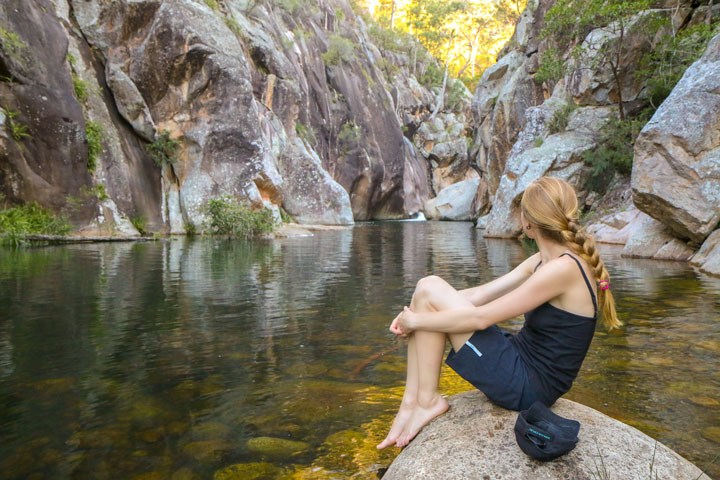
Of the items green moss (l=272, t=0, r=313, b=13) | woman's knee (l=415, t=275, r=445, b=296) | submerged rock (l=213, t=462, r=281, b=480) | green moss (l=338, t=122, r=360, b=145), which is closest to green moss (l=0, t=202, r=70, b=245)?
submerged rock (l=213, t=462, r=281, b=480)

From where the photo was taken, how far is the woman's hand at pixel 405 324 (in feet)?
9.07

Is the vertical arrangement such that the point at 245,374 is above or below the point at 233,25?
below

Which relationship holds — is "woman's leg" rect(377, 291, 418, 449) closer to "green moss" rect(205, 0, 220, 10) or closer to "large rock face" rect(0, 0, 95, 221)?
"large rock face" rect(0, 0, 95, 221)

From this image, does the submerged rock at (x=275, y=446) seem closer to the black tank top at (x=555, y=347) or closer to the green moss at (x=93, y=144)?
the black tank top at (x=555, y=347)

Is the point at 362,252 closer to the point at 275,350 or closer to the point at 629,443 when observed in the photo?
the point at 275,350

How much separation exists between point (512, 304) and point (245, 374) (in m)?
2.63

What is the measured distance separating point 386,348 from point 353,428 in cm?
184

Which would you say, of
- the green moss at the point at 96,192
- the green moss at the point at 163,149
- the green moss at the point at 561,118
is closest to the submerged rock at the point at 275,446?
the green moss at the point at 96,192

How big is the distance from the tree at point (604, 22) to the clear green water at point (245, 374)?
12.5 metres

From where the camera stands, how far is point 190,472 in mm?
2805

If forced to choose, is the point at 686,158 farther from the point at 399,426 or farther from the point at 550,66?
the point at 550,66

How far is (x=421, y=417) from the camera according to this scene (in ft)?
9.20

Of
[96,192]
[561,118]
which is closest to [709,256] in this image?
[561,118]

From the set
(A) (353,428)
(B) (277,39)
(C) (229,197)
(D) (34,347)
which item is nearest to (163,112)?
(C) (229,197)
